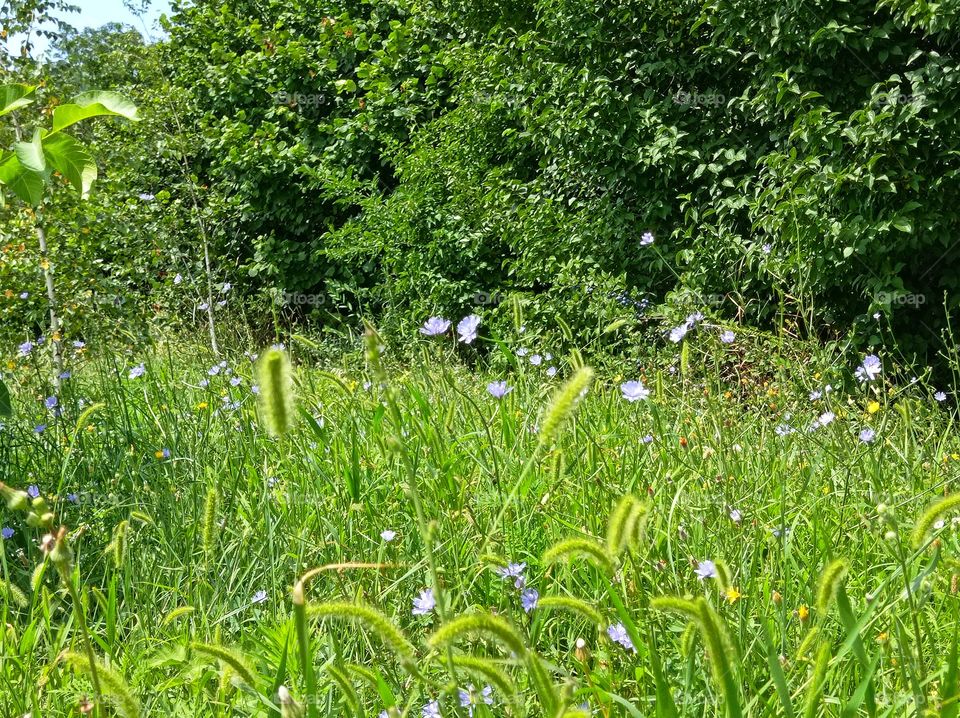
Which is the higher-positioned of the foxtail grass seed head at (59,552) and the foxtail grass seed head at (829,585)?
the foxtail grass seed head at (59,552)

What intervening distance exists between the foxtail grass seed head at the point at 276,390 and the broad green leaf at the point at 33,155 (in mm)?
645

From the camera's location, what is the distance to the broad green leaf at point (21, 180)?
5.01 feet

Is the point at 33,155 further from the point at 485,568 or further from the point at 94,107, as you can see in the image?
the point at 485,568

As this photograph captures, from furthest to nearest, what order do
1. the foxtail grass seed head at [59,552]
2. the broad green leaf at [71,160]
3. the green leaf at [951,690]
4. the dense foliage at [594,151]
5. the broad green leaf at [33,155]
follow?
the dense foliage at [594,151]
the broad green leaf at [71,160]
the broad green leaf at [33,155]
the green leaf at [951,690]
the foxtail grass seed head at [59,552]

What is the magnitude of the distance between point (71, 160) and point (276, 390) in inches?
31.9

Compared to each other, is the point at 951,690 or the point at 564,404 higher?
the point at 564,404

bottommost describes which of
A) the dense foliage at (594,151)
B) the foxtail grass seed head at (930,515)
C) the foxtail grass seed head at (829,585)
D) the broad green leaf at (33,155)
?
the foxtail grass seed head at (829,585)

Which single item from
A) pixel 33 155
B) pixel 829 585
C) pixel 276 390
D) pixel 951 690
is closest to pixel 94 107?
pixel 33 155

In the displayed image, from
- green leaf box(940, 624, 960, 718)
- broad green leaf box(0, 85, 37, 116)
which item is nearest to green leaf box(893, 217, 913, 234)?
green leaf box(940, 624, 960, 718)

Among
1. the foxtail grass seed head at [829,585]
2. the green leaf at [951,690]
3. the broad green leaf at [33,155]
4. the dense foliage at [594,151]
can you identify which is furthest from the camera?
the dense foliage at [594,151]

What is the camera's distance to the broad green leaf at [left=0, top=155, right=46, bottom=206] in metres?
1.53

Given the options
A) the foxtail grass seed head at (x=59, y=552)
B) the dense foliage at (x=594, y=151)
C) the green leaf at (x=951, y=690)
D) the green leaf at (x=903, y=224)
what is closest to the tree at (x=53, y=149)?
the foxtail grass seed head at (x=59, y=552)

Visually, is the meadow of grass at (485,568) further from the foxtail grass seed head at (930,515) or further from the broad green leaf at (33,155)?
the broad green leaf at (33,155)

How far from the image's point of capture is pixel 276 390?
1.01 meters
